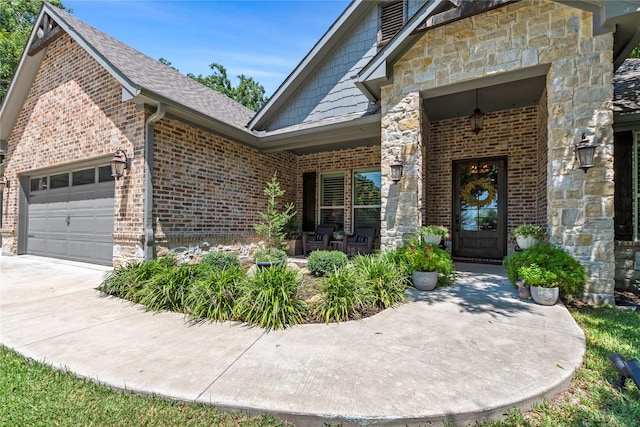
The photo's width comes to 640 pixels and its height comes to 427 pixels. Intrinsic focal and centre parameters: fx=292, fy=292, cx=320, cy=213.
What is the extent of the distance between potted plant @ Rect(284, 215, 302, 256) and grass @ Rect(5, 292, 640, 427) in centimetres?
663

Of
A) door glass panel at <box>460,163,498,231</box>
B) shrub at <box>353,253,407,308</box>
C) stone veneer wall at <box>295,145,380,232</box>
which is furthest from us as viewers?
stone veneer wall at <box>295,145,380,232</box>

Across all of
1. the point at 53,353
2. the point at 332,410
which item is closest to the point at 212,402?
the point at 332,410

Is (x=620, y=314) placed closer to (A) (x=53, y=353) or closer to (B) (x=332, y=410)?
(B) (x=332, y=410)

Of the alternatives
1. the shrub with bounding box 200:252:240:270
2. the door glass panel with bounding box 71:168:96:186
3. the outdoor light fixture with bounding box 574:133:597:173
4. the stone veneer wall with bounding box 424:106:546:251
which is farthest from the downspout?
the outdoor light fixture with bounding box 574:133:597:173

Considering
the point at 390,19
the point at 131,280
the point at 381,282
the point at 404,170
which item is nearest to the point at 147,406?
the point at 381,282

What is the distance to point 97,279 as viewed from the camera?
5.66 m

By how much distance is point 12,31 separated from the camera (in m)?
14.2

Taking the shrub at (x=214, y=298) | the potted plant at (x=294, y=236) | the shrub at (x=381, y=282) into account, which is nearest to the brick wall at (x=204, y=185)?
the potted plant at (x=294, y=236)

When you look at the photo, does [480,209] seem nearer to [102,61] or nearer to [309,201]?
[309,201]

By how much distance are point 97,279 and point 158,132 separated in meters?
3.11

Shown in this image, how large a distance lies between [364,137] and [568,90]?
380 cm

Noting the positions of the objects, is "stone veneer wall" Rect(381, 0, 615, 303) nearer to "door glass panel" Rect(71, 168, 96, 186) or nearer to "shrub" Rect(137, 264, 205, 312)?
"shrub" Rect(137, 264, 205, 312)

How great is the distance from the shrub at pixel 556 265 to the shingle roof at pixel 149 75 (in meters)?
6.40

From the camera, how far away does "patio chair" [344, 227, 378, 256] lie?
7749mm
